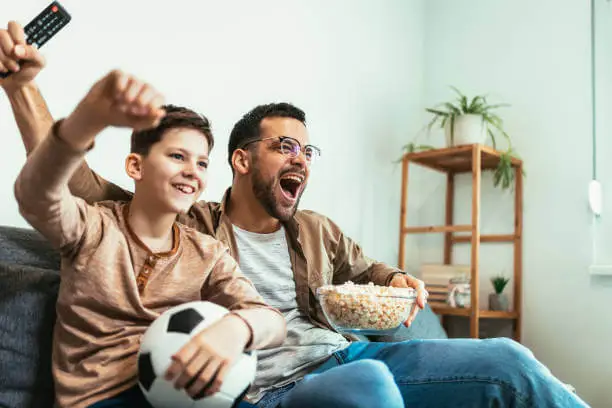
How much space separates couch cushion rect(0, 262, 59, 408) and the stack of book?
197 cm

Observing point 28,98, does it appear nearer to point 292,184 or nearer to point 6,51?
point 6,51

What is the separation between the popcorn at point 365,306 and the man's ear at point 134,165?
1.54 ft

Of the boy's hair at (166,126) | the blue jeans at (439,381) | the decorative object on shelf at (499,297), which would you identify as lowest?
the blue jeans at (439,381)

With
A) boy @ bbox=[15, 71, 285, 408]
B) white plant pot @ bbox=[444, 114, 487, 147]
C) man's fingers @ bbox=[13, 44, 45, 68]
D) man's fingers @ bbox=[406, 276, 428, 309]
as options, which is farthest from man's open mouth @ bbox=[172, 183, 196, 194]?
white plant pot @ bbox=[444, 114, 487, 147]

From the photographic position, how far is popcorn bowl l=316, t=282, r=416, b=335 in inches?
50.7

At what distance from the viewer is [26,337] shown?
3.67ft

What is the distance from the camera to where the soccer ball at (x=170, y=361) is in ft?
2.94

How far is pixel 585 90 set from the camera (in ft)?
9.07

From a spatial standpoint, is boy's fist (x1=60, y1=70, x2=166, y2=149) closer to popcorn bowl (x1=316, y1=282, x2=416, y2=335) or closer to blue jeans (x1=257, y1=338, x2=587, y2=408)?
blue jeans (x1=257, y1=338, x2=587, y2=408)

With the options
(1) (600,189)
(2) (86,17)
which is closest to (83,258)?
(2) (86,17)

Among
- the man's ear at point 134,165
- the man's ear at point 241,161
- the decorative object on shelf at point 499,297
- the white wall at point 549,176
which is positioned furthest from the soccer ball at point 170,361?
the white wall at point 549,176

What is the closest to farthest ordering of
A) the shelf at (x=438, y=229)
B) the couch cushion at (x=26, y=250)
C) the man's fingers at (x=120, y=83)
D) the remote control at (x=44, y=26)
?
the man's fingers at (x=120, y=83) < the remote control at (x=44, y=26) < the couch cushion at (x=26, y=250) < the shelf at (x=438, y=229)

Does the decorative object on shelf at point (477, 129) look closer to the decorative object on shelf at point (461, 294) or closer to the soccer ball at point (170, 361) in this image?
the decorative object on shelf at point (461, 294)

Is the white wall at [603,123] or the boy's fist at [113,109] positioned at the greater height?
the white wall at [603,123]
